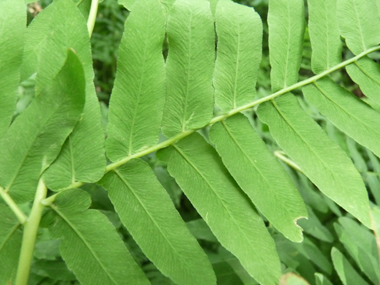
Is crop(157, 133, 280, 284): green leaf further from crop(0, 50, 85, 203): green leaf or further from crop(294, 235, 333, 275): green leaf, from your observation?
crop(294, 235, 333, 275): green leaf

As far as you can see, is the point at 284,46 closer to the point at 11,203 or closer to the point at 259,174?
the point at 259,174

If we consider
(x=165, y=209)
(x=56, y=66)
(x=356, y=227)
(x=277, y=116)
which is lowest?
(x=356, y=227)

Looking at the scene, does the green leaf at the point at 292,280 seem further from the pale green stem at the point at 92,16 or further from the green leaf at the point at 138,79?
the pale green stem at the point at 92,16

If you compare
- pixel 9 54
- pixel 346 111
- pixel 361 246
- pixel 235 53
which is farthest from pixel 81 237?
pixel 361 246

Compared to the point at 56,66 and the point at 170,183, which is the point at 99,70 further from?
the point at 56,66

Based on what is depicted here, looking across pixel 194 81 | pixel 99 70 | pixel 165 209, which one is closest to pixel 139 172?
pixel 165 209

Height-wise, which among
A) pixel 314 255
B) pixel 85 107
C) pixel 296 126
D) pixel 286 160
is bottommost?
pixel 314 255
